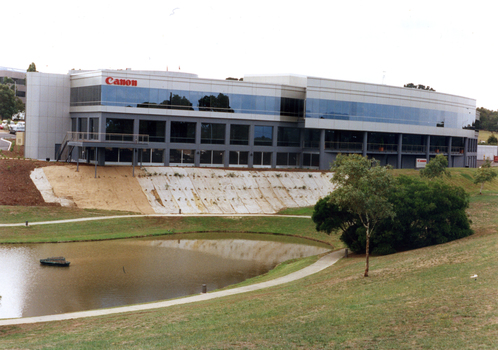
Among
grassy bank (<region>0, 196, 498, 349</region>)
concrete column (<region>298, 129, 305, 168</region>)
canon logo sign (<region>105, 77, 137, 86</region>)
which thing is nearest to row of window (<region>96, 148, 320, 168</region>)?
concrete column (<region>298, 129, 305, 168</region>)

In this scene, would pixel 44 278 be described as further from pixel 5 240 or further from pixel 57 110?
pixel 57 110

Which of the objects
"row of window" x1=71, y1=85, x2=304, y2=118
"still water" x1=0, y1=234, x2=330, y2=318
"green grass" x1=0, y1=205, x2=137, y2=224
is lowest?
"still water" x1=0, y1=234, x2=330, y2=318

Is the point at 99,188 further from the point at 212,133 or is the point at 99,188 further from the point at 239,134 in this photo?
the point at 239,134

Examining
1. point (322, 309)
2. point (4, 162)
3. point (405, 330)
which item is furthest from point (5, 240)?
point (405, 330)

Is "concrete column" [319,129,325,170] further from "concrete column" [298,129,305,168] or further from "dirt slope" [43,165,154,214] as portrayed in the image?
"dirt slope" [43,165,154,214]

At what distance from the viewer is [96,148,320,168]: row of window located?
67125 mm

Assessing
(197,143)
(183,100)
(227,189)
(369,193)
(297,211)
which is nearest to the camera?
(369,193)

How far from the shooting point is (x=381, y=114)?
80.7 metres

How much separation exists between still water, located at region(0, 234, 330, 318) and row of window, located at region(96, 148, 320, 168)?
20.8 metres

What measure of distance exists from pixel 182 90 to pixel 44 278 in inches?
1660

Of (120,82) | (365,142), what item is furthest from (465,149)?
(120,82)

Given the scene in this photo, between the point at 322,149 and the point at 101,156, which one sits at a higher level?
the point at 322,149

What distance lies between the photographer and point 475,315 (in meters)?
17.4

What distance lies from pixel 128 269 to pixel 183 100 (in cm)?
3820
